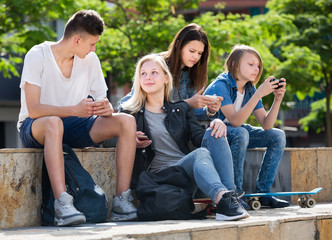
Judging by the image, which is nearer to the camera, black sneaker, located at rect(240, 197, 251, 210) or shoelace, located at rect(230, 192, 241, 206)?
shoelace, located at rect(230, 192, 241, 206)

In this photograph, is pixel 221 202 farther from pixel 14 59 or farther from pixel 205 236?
pixel 14 59

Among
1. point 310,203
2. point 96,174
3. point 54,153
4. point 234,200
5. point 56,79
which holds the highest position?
point 56,79

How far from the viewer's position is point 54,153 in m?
4.42

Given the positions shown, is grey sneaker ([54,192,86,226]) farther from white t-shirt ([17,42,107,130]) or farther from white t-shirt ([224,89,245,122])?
white t-shirt ([224,89,245,122])

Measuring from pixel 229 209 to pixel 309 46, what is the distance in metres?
14.9

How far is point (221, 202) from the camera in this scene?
4.42 m

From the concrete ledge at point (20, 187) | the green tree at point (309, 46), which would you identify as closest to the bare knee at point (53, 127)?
the concrete ledge at point (20, 187)

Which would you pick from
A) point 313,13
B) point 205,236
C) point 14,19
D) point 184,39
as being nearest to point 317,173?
point 184,39

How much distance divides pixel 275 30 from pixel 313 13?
3.87m

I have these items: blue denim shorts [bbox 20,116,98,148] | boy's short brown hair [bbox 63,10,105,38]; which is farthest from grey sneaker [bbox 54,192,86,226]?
boy's short brown hair [bbox 63,10,105,38]

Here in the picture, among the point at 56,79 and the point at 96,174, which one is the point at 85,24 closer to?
the point at 56,79

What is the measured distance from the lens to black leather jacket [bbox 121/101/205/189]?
5.11 m

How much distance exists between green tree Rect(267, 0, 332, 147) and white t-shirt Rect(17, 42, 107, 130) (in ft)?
40.3

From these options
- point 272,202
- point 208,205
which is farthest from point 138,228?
point 272,202
